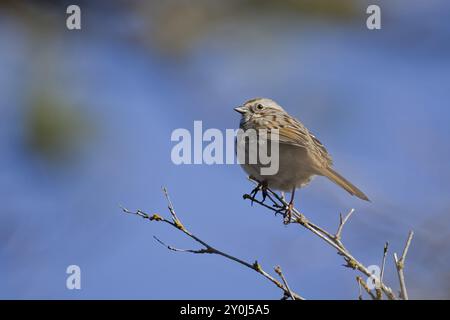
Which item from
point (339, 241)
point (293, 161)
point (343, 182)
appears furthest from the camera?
point (293, 161)

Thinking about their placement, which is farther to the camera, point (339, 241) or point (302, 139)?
point (302, 139)

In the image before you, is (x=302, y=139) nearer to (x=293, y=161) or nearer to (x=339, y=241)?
(x=293, y=161)

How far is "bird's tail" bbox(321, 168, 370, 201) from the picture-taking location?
4.27 metres

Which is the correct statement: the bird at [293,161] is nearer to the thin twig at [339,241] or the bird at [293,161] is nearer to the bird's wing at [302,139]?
the bird's wing at [302,139]

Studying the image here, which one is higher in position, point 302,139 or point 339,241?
point 302,139

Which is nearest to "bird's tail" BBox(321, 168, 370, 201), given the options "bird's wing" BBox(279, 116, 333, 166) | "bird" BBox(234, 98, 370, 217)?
"bird" BBox(234, 98, 370, 217)

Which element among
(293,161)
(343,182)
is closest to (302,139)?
(293,161)

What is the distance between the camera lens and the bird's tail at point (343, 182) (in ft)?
14.0

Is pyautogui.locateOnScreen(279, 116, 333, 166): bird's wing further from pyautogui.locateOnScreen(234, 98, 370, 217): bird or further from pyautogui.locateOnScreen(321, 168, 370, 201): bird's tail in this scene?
pyautogui.locateOnScreen(321, 168, 370, 201): bird's tail

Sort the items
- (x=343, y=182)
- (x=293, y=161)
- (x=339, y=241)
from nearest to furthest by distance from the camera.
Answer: (x=339, y=241) → (x=343, y=182) → (x=293, y=161)

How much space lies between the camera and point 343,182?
4.50 meters
